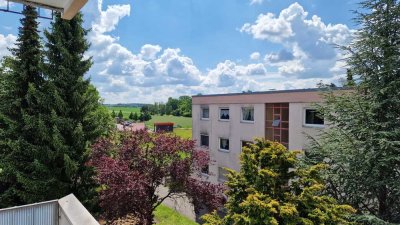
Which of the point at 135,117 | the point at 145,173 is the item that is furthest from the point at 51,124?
the point at 135,117

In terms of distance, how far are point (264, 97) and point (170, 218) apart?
9.56m

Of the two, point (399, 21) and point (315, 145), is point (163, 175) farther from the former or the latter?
point (399, 21)

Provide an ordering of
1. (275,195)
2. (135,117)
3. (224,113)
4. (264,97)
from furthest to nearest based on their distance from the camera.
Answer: (135,117), (224,113), (264,97), (275,195)

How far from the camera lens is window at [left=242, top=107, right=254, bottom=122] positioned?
66.0 feet

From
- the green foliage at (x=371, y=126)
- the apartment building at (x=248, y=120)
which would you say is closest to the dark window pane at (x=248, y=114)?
the apartment building at (x=248, y=120)

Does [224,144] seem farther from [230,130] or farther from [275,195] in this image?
[275,195]

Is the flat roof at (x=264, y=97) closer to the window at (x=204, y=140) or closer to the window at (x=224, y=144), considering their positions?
the window at (x=204, y=140)

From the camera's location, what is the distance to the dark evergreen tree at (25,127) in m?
14.5

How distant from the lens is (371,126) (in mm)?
8398

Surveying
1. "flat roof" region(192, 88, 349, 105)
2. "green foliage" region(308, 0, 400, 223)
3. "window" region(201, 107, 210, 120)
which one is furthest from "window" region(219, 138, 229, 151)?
"green foliage" region(308, 0, 400, 223)

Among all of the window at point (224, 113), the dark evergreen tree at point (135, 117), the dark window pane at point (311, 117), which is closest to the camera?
the dark window pane at point (311, 117)

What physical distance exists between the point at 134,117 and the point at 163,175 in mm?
111528

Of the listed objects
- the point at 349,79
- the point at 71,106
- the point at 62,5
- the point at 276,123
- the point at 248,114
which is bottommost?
the point at 276,123

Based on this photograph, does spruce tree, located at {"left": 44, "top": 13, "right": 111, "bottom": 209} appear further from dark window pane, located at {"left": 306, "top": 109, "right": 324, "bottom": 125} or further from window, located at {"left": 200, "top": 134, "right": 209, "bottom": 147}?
dark window pane, located at {"left": 306, "top": 109, "right": 324, "bottom": 125}
